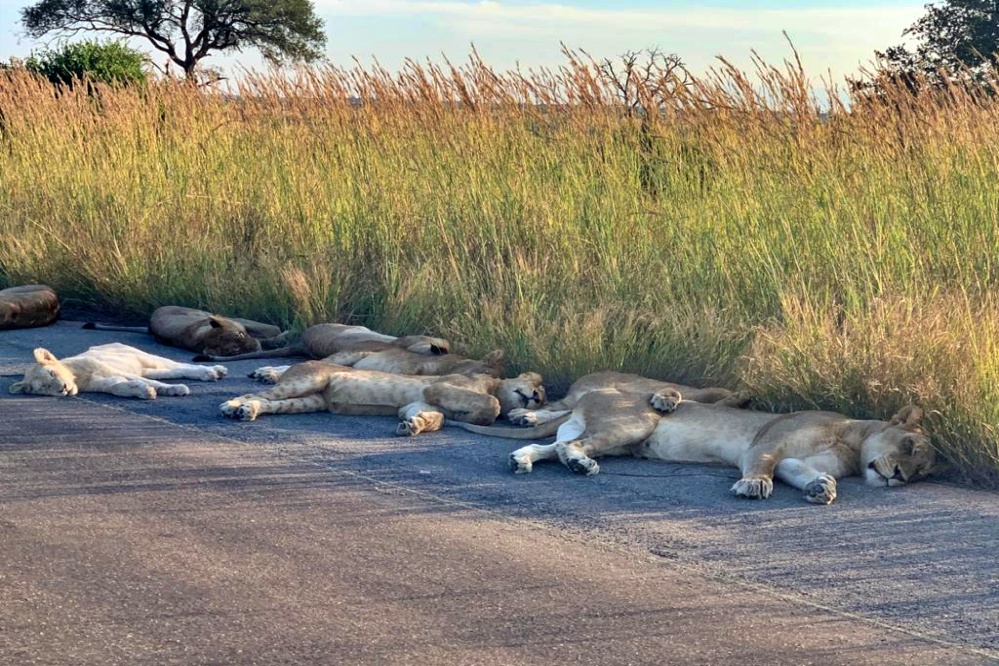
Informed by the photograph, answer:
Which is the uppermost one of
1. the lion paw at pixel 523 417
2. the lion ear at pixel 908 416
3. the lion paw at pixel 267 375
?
the lion ear at pixel 908 416

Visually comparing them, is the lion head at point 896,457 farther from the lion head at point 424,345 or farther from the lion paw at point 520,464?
the lion head at point 424,345

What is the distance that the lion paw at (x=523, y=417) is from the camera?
7195mm

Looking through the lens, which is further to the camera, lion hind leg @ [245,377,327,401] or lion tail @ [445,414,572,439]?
lion hind leg @ [245,377,327,401]

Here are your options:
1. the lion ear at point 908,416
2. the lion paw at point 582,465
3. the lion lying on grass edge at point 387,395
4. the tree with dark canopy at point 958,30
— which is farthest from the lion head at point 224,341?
the tree with dark canopy at point 958,30

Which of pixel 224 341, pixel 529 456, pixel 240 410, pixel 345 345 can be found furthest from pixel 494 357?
pixel 224 341

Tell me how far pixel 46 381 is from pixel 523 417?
107 inches

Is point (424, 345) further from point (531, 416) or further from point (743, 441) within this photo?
point (743, 441)

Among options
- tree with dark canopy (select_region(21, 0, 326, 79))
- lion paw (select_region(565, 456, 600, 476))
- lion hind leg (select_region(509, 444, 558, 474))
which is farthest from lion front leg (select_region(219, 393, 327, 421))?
tree with dark canopy (select_region(21, 0, 326, 79))

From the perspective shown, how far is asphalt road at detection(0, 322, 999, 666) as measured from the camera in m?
4.07

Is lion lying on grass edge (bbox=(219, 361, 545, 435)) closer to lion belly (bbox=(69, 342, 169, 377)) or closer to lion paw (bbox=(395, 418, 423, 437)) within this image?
lion paw (bbox=(395, 418, 423, 437))

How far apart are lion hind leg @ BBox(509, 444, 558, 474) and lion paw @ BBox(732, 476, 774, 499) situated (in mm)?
916

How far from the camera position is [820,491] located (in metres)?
5.71

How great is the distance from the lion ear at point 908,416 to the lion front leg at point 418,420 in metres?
2.22

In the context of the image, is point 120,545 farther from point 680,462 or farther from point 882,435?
point 882,435
